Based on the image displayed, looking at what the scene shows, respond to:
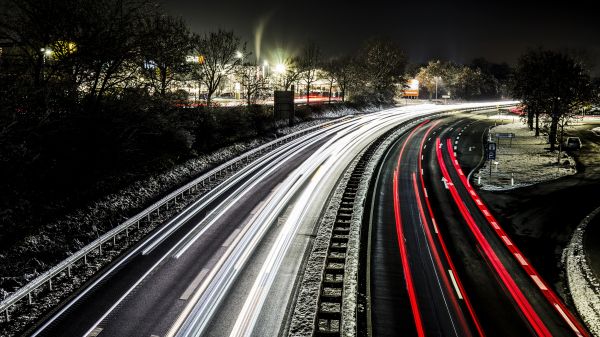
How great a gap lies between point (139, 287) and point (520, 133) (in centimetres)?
5158

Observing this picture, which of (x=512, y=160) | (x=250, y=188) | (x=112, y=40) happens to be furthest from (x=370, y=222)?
(x=512, y=160)

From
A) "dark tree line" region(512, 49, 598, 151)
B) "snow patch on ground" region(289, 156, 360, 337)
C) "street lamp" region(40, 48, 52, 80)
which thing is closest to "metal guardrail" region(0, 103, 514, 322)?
"street lamp" region(40, 48, 52, 80)

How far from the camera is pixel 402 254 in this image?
16.5 meters

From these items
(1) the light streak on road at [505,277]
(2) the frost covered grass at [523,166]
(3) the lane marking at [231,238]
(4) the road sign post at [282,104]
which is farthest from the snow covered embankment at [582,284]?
(4) the road sign post at [282,104]

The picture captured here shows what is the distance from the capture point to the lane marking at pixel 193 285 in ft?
41.4

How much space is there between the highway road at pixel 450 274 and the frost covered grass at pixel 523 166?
393 centimetres

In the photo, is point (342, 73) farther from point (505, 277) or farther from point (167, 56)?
point (505, 277)

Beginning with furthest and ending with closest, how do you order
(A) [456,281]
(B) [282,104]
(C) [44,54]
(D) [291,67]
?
1. (D) [291,67]
2. (B) [282,104]
3. (C) [44,54]
4. (A) [456,281]

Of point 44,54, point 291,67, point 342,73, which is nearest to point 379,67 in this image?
point 342,73

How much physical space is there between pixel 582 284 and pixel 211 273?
1324cm

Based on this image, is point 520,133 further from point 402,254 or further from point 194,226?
point 194,226

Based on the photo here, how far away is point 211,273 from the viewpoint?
1412 cm

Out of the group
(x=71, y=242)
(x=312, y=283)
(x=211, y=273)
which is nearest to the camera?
(x=312, y=283)

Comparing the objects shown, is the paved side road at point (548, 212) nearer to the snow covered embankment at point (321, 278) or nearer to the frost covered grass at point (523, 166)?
the frost covered grass at point (523, 166)
